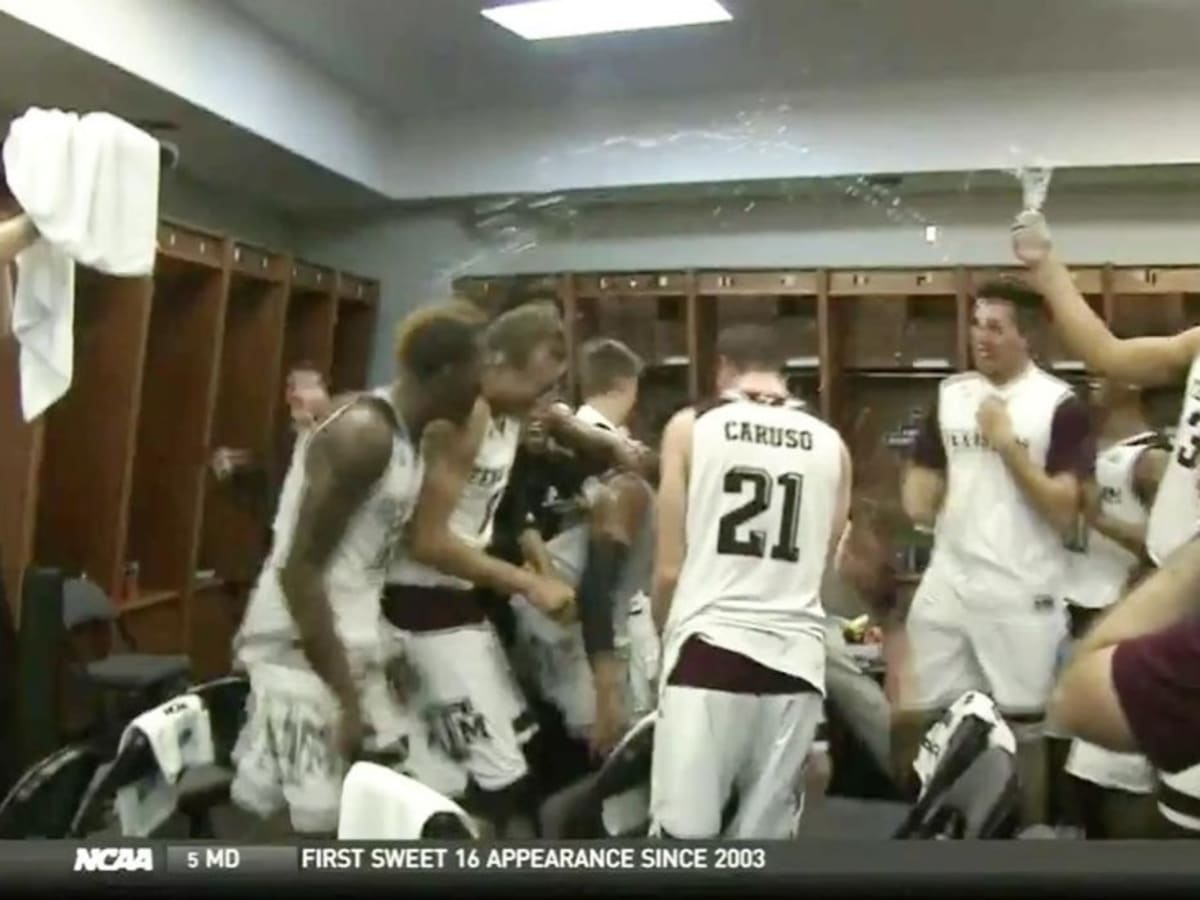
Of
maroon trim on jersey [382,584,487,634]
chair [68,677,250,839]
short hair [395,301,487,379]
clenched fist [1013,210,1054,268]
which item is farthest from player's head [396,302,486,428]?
clenched fist [1013,210,1054,268]

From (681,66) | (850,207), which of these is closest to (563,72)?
(681,66)

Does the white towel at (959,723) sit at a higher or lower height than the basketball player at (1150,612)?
lower

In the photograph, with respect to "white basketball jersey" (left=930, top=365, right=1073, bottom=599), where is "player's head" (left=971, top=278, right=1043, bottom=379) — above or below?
above

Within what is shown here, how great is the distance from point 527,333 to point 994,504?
11.9 inches

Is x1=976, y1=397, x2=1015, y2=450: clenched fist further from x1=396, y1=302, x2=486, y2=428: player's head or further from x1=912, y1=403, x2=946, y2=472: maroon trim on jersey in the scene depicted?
x1=396, y1=302, x2=486, y2=428: player's head

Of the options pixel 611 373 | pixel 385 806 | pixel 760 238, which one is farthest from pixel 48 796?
pixel 760 238

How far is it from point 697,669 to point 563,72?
38 centimetres

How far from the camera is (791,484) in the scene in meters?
1.03

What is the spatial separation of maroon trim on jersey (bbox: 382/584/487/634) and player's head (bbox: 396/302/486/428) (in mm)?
109

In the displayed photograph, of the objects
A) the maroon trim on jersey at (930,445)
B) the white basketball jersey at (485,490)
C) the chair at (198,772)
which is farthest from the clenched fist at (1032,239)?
the chair at (198,772)

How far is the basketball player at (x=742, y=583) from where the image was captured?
3.32 feet

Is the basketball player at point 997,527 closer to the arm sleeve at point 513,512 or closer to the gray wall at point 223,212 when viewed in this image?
the arm sleeve at point 513,512

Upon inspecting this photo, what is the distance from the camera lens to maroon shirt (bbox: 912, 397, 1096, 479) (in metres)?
0.99

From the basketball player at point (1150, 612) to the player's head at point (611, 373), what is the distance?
24cm
